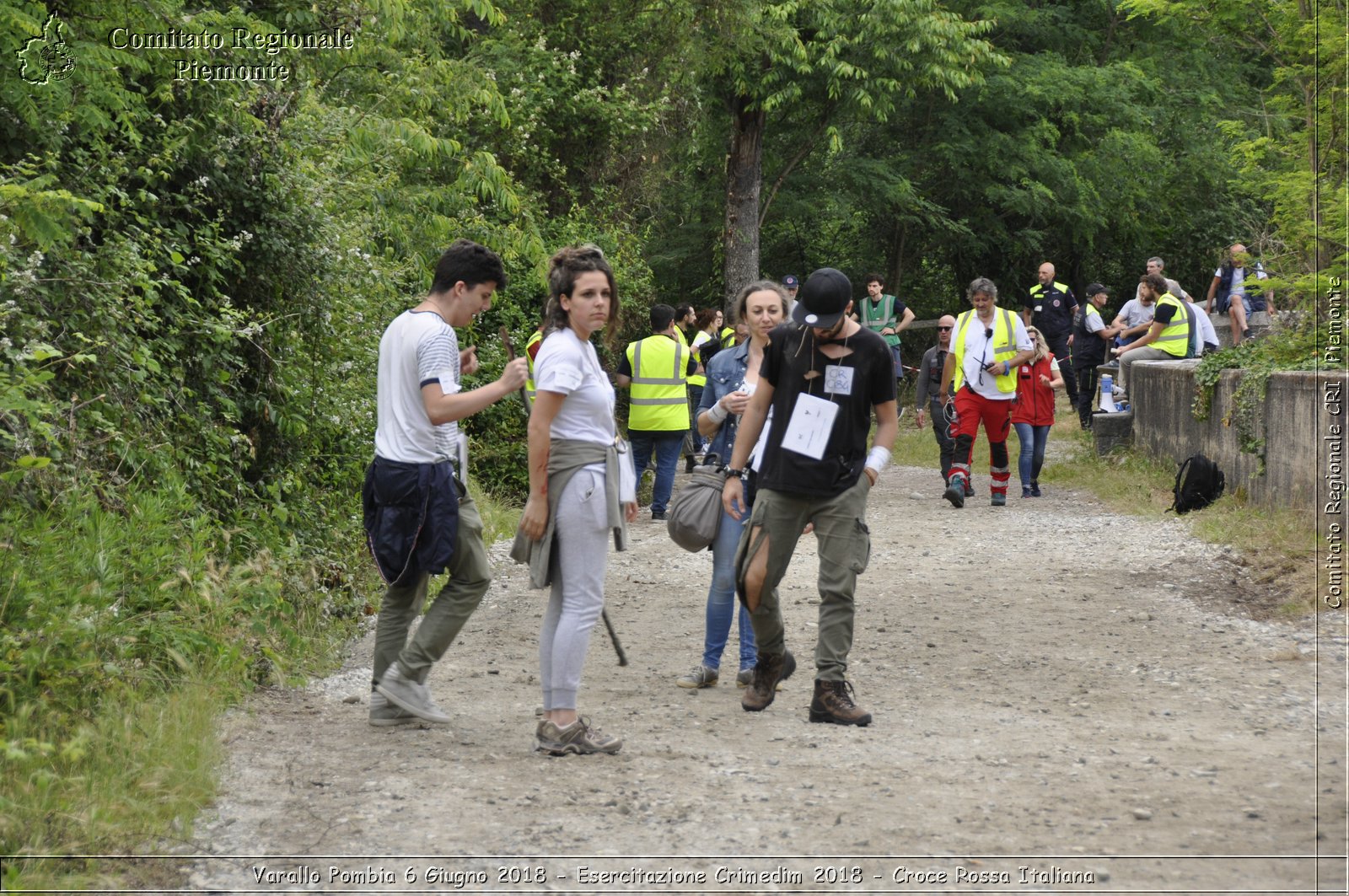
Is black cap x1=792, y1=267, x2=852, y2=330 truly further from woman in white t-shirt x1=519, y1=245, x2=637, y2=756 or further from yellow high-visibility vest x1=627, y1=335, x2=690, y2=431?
yellow high-visibility vest x1=627, y1=335, x2=690, y2=431

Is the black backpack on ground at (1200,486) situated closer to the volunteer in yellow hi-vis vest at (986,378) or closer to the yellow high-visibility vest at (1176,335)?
the volunteer in yellow hi-vis vest at (986,378)

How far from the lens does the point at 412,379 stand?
18.3ft

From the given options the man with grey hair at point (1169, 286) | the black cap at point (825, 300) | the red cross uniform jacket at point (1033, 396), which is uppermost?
the man with grey hair at point (1169, 286)

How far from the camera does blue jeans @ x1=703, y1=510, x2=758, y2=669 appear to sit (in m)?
6.55

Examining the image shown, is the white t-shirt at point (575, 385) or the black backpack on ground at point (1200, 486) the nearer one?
the white t-shirt at point (575, 385)

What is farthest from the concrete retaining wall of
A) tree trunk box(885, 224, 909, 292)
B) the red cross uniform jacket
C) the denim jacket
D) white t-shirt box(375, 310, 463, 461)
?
tree trunk box(885, 224, 909, 292)

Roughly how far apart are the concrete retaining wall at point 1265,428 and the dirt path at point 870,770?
3.92ft

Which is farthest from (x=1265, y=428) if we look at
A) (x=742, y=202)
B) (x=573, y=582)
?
(x=742, y=202)

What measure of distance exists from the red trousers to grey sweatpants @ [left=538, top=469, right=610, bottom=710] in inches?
294

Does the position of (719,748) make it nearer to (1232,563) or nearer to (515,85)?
(1232,563)

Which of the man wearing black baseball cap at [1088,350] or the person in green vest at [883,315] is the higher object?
the person in green vest at [883,315]

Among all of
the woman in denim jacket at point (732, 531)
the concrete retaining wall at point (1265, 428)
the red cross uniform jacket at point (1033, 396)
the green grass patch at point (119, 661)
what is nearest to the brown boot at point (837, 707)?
the woman in denim jacket at point (732, 531)

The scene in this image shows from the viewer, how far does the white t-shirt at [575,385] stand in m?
5.27

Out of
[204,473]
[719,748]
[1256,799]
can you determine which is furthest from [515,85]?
[1256,799]
